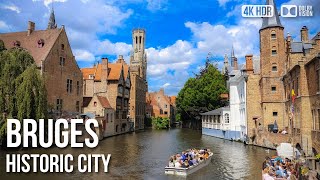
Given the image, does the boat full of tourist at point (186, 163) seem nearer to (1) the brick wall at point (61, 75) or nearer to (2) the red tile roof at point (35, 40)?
(1) the brick wall at point (61, 75)

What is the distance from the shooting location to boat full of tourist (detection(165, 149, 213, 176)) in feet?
67.5

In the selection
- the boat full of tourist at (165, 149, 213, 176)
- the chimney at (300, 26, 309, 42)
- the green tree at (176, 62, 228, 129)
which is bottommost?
the boat full of tourist at (165, 149, 213, 176)

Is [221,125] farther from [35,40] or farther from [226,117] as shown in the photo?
[35,40]

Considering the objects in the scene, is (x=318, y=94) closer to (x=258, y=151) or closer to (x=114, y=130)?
(x=258, y=151)

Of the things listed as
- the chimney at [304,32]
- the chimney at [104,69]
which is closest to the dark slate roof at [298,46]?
the chimney at [304,32]

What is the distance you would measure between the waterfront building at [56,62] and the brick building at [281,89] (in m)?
25.1

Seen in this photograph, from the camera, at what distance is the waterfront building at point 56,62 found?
42.0 m

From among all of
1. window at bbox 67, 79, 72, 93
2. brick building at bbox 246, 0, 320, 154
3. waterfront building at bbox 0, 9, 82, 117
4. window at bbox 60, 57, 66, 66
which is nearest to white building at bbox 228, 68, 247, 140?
brick building at bbox 246, 0, 320, 154

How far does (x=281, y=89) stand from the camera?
1415 inches

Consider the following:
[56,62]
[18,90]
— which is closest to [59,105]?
[56,62]

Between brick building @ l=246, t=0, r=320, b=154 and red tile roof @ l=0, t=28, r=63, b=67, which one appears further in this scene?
red tile roof @ l=0, t=28, r=63, b=67

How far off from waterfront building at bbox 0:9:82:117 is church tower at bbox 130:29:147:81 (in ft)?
274

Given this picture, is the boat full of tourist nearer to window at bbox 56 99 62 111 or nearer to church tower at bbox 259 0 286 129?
church tower at bbox 259 0 286 129

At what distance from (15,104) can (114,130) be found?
25.3 m
